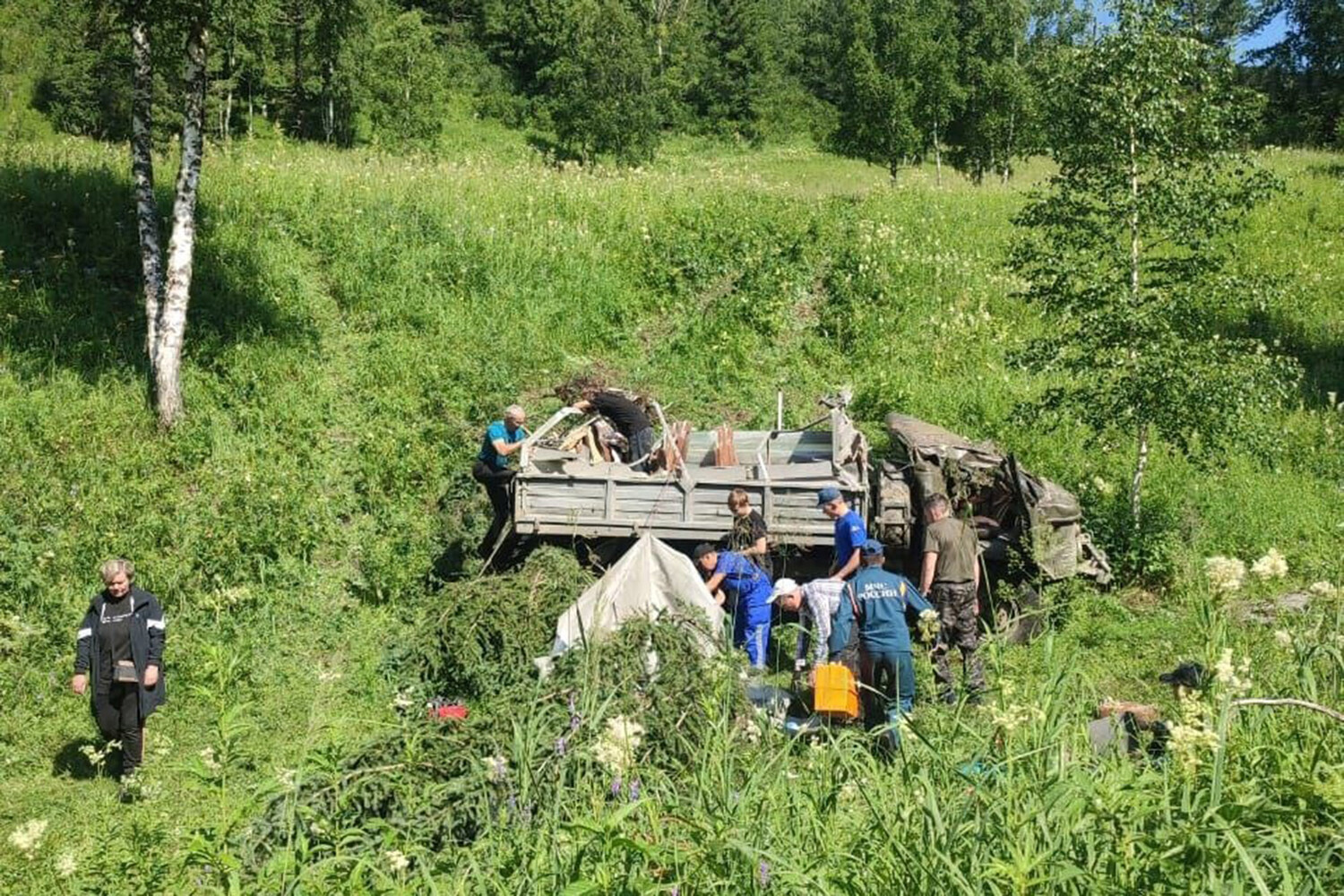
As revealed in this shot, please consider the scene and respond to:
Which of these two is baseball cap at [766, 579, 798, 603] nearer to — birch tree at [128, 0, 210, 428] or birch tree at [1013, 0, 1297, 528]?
birch tree at [1013, 0, 1297, 528]

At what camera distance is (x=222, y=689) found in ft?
14.6

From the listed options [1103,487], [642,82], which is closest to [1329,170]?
[1103,487]

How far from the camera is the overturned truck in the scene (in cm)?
1004

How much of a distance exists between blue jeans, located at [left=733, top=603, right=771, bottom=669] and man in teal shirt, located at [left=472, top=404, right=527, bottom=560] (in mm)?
3095

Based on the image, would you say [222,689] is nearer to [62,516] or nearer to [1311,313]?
[62,516]

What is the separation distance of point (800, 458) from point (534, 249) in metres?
7.81

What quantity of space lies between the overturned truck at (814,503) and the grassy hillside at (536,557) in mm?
961

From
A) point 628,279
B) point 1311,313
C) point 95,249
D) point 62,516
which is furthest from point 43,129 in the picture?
point 1311,313

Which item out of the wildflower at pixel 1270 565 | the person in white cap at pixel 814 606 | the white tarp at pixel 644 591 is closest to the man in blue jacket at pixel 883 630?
the person in white cap at pixel 814 606

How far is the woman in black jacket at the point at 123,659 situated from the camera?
26.6ft

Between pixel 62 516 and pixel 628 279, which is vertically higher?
pixel 628 279

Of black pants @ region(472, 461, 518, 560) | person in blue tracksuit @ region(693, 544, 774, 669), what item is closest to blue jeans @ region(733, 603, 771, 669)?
person in blue tracksuit @ region(693, 544, 774, 669)

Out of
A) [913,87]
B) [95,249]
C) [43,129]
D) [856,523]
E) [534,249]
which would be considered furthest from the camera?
[43,129]

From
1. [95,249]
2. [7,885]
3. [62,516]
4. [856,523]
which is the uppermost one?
[95,249]
